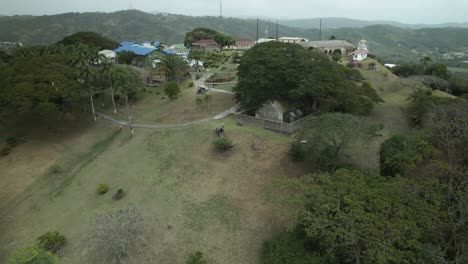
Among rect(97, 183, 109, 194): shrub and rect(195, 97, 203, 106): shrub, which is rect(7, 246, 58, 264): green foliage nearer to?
rect(97, 183, 109, 194): shrub

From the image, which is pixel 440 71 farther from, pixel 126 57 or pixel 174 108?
pixel 126 57

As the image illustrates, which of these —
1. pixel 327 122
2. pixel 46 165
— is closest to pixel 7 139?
pixel 46 165

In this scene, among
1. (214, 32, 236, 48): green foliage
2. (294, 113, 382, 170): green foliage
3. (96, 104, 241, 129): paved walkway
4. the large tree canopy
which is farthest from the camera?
(214, 32, 236, 48): green foliage

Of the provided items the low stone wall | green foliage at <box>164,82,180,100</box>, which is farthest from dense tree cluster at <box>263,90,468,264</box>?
green foliage at <box>164,82,180,100</box>

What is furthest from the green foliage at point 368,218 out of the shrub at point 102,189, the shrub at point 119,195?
the shrub at point 102,189

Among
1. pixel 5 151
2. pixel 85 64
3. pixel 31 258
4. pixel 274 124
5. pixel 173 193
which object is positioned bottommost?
pixel 173 193

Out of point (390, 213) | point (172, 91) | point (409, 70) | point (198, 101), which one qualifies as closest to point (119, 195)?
point (198, 101)

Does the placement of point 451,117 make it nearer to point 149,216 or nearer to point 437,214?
point 437,214
